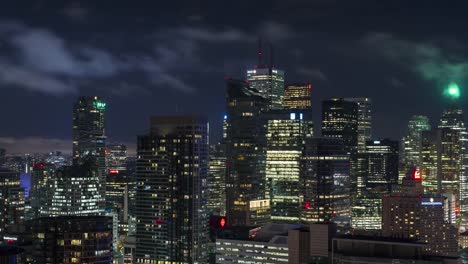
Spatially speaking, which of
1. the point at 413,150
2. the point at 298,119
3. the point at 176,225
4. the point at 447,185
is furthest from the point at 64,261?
the point at 413,150

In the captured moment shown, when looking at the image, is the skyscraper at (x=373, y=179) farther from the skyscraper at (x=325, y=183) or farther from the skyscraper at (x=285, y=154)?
the skyscraper at (x=285, y=154)

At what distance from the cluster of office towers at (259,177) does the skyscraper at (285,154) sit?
0.16 meters

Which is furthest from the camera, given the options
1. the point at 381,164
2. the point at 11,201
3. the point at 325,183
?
the point at 381,164

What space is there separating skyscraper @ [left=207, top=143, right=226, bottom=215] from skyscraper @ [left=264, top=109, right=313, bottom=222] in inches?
291

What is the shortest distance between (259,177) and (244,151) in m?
4.06

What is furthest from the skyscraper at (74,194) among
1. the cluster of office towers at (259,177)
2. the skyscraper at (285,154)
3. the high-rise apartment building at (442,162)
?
the high-rise apartment building at (442,162)

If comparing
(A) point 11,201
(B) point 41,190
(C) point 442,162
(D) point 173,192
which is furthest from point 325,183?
(A) point 11,201

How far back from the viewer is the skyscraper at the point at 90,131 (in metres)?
108

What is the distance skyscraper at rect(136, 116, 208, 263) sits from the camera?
6450 centimetres

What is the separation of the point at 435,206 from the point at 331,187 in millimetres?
15770

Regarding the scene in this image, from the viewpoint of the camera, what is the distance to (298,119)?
340 ft

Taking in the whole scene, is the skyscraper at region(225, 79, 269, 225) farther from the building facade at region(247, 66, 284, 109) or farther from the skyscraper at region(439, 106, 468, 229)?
the skyscraper at region(439, 106, 468, 229)

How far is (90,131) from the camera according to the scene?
363 ft

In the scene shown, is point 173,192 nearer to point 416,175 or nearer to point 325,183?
point 325,183
